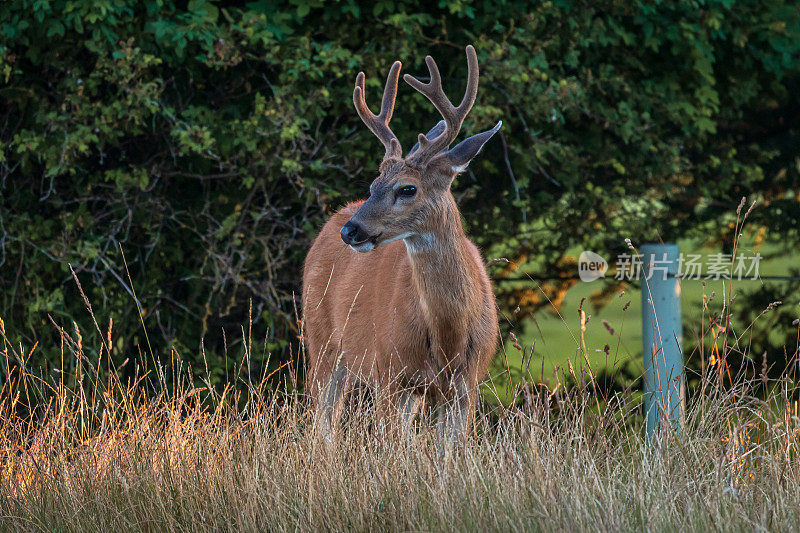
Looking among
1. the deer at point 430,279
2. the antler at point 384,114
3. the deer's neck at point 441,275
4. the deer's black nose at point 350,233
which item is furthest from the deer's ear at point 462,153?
the deer's black nose at point 350,233

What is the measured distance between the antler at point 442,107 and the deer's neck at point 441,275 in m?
0.24

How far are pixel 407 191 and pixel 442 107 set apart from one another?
50cm

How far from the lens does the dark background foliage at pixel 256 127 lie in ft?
20.0

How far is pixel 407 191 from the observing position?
462 centimetres

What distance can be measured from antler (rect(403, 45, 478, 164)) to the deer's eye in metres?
0.16

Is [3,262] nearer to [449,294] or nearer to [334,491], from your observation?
[449,294]

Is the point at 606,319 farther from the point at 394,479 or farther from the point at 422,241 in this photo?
the point at 394,479

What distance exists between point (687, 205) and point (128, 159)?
4393mm

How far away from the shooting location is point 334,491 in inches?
129

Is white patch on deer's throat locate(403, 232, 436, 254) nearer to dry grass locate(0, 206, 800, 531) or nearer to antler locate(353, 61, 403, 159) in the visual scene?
antler locate(353, 61, 403, 159)

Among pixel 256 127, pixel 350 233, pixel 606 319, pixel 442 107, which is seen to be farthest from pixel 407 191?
pixel 606 319

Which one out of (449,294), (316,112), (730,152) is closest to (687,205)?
(730,152)

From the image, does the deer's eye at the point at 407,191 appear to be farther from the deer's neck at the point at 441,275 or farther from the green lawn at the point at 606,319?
the green lawn at the point at 606,319

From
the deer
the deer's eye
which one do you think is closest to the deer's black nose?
the deer
